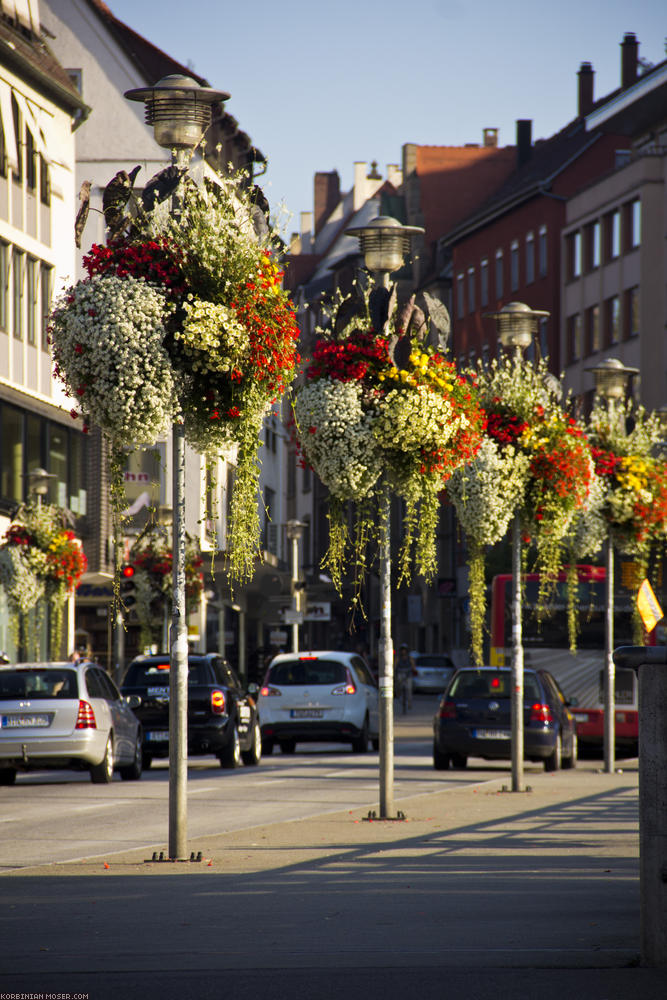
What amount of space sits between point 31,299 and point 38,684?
21.9 meters

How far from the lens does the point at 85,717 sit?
80.5 feet

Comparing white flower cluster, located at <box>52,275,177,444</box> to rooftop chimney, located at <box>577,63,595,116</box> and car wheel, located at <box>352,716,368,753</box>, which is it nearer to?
car wheel, located at <box>352,716,368,753</box>

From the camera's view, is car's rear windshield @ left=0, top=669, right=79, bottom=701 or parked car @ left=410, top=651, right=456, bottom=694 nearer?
car's rear windshield @ left=0, top=669, right=79, bottom=701

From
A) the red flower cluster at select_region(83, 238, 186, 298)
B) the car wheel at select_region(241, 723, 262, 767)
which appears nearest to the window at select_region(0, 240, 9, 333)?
the car wheel at select_region(241, 723, 262, 767)

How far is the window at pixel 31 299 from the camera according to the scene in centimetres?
4516

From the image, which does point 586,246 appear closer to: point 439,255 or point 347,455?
point 439,255

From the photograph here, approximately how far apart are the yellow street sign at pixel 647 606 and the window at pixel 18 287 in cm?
2067

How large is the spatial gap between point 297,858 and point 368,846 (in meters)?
1.09

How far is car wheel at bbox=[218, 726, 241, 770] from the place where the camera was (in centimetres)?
2894

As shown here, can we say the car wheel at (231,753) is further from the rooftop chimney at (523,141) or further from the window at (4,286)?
the rooftop chimney at (523,141)

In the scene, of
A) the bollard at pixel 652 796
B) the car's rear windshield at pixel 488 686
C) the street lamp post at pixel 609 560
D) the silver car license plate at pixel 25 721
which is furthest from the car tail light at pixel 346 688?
the bollard at pixel 652 796

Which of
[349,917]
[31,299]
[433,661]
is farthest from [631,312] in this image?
[349,917]

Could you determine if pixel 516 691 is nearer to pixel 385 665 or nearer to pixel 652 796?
pixel 385 665

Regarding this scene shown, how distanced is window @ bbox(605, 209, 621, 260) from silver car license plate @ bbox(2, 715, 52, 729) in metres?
49.2
